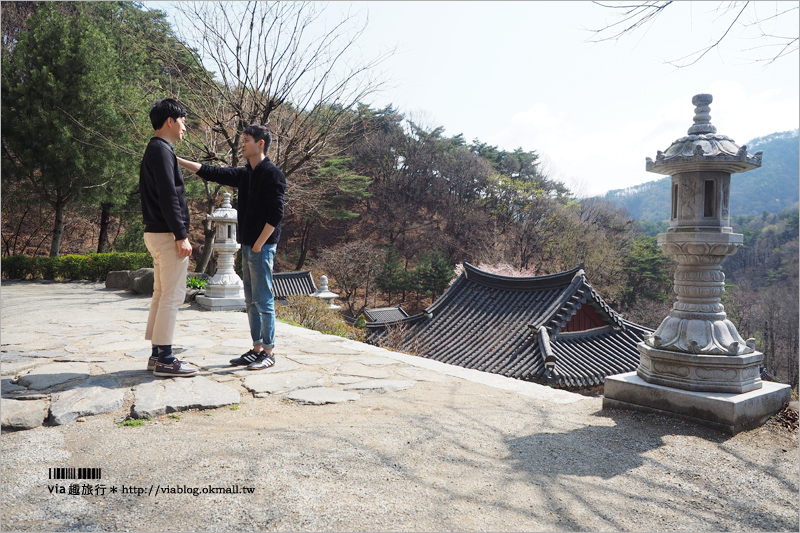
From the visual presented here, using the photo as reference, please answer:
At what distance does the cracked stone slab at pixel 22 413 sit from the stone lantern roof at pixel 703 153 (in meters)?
3.58

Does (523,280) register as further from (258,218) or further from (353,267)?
(353,267)

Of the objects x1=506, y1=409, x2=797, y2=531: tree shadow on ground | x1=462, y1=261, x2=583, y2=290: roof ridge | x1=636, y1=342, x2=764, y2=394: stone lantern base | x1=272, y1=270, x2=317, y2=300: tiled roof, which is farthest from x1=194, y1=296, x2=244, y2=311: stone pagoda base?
x1=272, y1=270, x2=317, y2=300: tiled roof

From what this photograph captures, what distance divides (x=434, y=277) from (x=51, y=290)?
1777cm

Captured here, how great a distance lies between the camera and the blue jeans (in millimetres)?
3588

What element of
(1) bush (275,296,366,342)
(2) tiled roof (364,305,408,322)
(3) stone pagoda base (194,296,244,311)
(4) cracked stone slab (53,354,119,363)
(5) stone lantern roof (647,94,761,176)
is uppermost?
(5) stone lantern roof (647,94,761,176)

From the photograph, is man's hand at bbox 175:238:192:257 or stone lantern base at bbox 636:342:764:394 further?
man's hand at bbox 175:238:192:257

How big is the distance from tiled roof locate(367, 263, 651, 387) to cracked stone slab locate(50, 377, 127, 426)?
925 centimetres

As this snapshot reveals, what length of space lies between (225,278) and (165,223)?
422 centimetres

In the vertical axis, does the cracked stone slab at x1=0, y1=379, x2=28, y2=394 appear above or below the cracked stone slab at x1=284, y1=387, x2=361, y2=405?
above

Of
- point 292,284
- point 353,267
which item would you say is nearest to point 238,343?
point 292,284

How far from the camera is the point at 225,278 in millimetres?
7227

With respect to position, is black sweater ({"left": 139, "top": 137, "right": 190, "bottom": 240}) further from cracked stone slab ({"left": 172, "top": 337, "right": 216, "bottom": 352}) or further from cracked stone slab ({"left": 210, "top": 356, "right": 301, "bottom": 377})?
cracked stone slab ({"left": 172, "top": 337, "right": 216, "bottom": 352})

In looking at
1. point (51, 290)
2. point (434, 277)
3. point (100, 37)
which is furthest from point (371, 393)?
point (434, 277)

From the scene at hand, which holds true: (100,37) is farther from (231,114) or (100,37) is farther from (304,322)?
(304,322)
